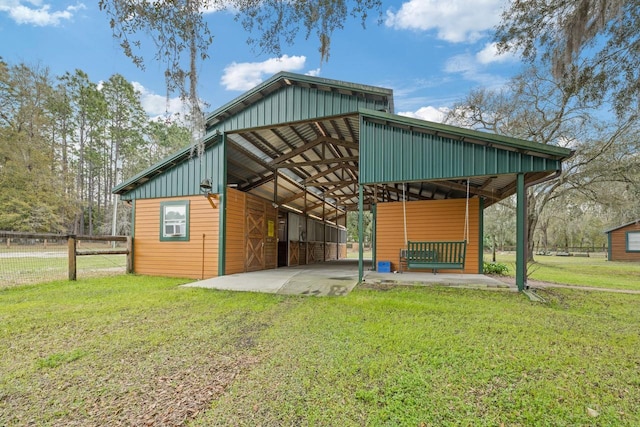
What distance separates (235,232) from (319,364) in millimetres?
6697

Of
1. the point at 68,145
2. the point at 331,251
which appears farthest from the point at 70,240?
the point at 68,145

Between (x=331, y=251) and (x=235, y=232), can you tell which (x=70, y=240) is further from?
(x=331, y=251)

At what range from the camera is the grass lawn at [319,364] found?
2000 mm

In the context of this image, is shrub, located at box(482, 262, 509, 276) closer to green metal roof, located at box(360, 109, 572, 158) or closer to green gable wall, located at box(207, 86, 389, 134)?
green metal roof, located at box(360, 109, 572, 158)

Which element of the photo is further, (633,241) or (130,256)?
(633,241)

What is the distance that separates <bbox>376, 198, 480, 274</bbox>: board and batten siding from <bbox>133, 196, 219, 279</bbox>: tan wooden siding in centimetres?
526

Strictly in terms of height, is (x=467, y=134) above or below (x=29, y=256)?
above

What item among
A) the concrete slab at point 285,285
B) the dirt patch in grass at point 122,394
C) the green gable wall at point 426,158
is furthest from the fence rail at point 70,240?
the green gable wall at point 426,158

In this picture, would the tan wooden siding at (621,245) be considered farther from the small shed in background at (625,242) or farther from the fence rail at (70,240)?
the fence rail at (70,240)

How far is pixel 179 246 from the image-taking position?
8516mm

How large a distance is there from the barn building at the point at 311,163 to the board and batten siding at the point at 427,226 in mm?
31

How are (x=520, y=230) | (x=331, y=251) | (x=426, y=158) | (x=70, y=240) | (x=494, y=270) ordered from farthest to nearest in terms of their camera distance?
(x=331, y=251) → (x=494, y=270) → (x=70, y=240) → (x=426, y=158) → (x=520, y=230)

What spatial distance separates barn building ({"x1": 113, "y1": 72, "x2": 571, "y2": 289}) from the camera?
251 inches

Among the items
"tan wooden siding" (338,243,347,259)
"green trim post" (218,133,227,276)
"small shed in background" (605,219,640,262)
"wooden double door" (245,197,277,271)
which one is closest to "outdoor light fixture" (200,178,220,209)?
"green trim post" (218,133,227,276)
